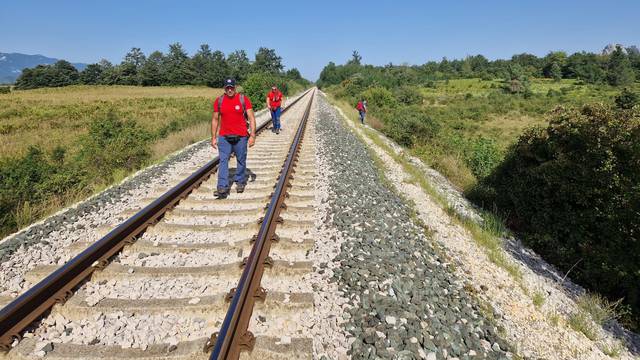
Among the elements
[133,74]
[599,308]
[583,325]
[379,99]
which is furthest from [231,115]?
[133,74]

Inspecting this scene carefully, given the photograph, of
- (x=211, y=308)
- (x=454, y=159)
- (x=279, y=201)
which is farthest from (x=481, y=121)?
(x=211, y=308)

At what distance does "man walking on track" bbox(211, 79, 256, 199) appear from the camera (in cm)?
588

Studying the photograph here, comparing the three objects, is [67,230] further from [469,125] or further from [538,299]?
[469,125]

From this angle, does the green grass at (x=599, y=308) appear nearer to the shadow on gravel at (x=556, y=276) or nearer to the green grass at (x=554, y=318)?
the shadow on gravel at (x=556, y=276)

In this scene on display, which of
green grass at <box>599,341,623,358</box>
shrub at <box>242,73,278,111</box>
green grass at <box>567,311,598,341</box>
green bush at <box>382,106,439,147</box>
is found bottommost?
green grass at <box>599,341,623,358</box>

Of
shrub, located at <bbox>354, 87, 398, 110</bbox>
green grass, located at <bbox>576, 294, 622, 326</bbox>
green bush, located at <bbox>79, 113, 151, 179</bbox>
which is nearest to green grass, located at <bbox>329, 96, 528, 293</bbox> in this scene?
green grass, located at <bbox>576, 294, 622, 326</bbox>

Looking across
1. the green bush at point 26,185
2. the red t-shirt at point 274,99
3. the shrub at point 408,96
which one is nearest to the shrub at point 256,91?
the red t-shirt at point 274,99

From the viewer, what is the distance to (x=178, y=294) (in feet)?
10.8

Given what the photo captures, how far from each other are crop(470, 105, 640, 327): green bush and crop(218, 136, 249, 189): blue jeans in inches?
200

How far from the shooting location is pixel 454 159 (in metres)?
11.8

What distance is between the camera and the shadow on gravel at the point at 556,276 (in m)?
3.68

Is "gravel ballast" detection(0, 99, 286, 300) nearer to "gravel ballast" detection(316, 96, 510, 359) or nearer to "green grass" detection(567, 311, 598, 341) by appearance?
"gravel ballast" detection(316, 96, 510, 359)

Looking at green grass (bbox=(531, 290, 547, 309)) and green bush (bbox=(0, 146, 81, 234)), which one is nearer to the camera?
green grass (bbox=(531, 290, 547, 309))

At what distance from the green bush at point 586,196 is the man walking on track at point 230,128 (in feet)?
16.4
